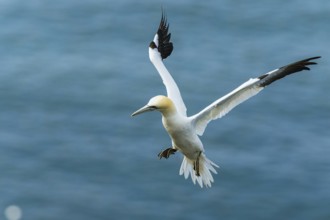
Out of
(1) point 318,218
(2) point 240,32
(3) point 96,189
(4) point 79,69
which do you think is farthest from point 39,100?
(1) point 318,218

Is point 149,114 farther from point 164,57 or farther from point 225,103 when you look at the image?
point 225,103

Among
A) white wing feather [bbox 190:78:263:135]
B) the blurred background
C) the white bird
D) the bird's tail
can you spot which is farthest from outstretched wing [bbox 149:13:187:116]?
the blurred background

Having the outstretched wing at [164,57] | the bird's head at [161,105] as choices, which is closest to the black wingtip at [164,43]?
the outstretched wing at [164,57]

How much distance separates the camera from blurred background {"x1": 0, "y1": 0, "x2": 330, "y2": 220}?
2589cm

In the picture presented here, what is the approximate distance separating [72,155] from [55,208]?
1.33 m

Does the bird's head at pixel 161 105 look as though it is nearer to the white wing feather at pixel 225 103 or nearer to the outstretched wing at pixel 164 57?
the white wing feather at pixel 225 103

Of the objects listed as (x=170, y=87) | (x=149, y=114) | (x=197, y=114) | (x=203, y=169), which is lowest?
(x=203, y=169)

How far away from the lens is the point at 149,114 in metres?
28.0

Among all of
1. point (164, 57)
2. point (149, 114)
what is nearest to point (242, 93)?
point (164, 57)

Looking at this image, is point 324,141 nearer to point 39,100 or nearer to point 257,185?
point 257,185

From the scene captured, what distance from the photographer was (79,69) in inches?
1134

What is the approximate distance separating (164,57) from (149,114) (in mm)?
7008

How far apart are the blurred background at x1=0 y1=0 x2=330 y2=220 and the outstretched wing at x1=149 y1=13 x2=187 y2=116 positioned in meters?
5.02

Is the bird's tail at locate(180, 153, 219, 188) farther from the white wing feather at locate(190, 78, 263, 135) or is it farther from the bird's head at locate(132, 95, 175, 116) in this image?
the bird's head at locate(132, 95, 175, 116)
